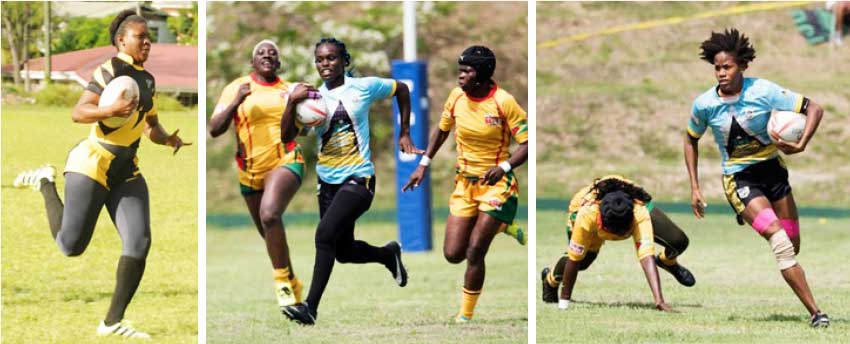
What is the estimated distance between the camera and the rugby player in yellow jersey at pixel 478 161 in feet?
42.9

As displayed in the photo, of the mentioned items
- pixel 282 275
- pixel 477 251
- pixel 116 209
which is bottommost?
pixel 282 275

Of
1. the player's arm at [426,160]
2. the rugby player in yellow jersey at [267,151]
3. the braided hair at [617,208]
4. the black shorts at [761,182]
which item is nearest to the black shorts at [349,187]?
the player's arm at [426,160]

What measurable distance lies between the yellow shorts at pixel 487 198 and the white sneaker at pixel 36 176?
124 inches

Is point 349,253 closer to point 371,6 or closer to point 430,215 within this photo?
point 430,215

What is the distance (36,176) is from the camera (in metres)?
13.5

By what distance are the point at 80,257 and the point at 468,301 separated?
311cm

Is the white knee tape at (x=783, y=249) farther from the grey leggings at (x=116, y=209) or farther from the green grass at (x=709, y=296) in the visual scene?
the grey leggings at (x=116, y=209)

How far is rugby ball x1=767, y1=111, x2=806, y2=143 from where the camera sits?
13.2 metres

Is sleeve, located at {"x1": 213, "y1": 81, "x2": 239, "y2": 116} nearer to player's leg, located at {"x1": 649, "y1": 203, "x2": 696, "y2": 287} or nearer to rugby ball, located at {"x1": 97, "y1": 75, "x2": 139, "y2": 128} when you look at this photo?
rugby ball, located at {"x1": 97, "y1": 75, "x2": 139, "y2": 128}

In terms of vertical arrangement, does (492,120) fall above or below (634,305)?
above

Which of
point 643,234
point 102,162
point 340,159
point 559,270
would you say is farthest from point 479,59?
point 102,162

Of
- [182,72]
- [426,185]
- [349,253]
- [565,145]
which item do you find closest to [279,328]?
[349,253]

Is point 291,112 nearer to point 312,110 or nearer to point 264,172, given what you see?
point 312,110

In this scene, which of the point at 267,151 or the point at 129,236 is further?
the point at 267,151
